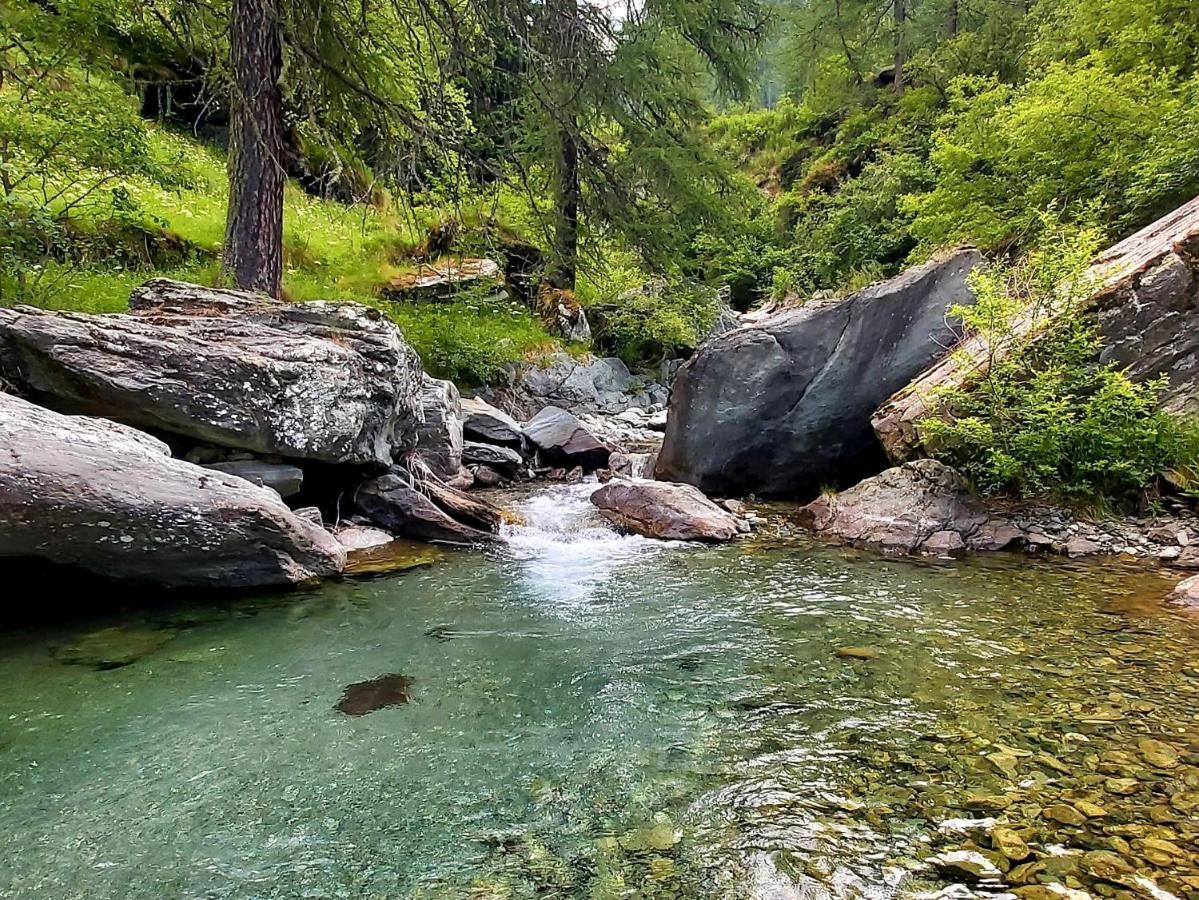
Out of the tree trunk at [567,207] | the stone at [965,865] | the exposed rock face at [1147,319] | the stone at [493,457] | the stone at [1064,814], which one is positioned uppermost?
the tree trunk at [567,207]

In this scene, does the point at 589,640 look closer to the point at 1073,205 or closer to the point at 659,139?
the point at 659,139

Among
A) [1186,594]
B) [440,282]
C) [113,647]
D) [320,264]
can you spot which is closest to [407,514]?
[113,647]

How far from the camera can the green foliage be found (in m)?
6.20

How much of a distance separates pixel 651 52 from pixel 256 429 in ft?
21.2

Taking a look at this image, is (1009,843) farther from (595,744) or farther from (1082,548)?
(1082,548)

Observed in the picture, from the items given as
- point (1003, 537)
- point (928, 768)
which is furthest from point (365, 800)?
point (1003, 537)

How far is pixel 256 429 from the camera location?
18.9ft

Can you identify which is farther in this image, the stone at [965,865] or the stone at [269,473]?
the stone at [269,473]

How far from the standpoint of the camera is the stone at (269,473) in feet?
19.0

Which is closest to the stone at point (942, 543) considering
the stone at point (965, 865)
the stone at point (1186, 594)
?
the stone at point (1186, 594)

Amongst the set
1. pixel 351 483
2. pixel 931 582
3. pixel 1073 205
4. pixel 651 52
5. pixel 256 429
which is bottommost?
pixel 931 582

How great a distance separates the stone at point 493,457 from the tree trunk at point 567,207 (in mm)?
3069

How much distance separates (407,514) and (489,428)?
4238 mm

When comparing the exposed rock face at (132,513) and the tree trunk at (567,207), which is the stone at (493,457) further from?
the exposed rock face at (132,513)
